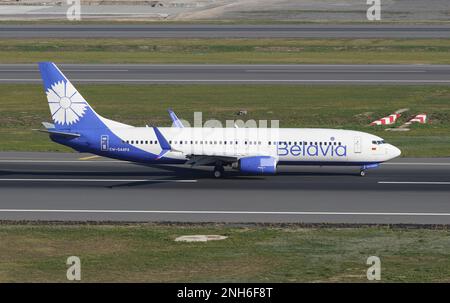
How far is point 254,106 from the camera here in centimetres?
8669

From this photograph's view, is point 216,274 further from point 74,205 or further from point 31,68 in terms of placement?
point 31,68

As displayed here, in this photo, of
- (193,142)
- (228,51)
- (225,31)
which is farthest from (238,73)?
(193,142)

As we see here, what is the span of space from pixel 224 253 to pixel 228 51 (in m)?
77.1

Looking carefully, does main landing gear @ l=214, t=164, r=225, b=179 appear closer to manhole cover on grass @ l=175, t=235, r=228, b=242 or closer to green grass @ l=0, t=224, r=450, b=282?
green grass @ l=0, t=224, r=450, b=282

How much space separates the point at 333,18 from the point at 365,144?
92925 millimetres

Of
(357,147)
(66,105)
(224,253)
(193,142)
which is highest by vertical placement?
(66,105)

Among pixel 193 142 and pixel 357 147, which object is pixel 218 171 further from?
pixel 357 147

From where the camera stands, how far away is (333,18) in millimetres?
150750

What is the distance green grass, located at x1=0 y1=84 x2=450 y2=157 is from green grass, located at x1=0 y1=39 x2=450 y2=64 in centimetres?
1632

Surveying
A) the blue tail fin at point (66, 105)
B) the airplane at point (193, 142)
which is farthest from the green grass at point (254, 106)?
the airplane at point (193, 142)

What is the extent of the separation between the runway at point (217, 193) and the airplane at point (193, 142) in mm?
1349

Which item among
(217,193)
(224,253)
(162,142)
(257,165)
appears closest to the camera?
(224,253)

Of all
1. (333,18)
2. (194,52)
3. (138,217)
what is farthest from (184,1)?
(138,217)

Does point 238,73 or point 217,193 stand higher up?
point 238,73
